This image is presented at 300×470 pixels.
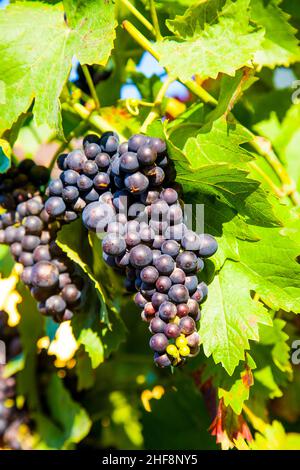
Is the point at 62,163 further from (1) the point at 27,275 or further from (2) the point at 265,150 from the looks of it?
(2) the point at 265,150

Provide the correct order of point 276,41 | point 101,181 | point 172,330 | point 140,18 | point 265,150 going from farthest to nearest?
point 276,41, point 265,150, point 140,18, point 101,181, point 172,330

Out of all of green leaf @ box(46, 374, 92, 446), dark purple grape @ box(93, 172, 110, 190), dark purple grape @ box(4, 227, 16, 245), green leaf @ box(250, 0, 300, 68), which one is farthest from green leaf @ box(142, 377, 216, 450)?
green leaf @ box(250, 0, 300, 68)

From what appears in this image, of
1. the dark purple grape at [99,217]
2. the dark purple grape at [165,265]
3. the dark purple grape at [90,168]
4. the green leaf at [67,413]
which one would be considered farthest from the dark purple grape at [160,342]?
the green leaf at [67,413]

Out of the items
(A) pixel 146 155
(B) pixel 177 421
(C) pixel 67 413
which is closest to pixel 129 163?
(A) pixel 146 155

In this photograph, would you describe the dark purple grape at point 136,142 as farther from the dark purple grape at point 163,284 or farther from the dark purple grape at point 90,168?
the dark purple grape at point 163,284
